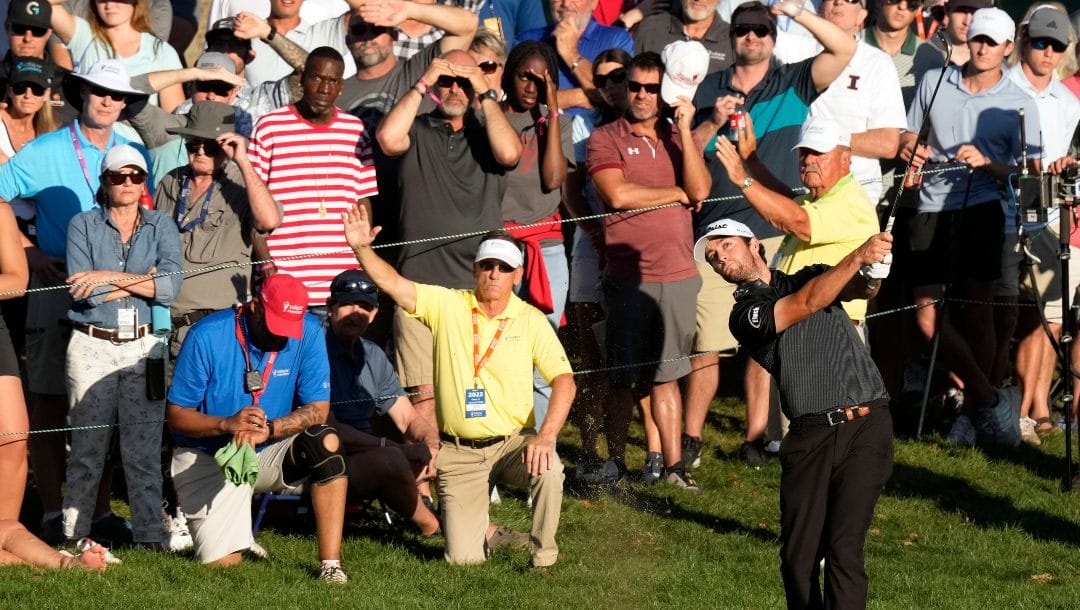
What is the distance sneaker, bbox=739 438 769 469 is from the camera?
11039 millimetres

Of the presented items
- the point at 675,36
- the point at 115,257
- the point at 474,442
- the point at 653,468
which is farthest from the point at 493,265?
the point at 675,36

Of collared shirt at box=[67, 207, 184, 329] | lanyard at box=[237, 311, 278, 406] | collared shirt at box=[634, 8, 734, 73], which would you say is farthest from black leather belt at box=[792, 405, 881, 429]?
collared shirt at box=[634, 8, 734, 73]

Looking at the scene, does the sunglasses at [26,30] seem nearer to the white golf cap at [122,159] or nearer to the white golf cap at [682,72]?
the white golf cap at [122,159]

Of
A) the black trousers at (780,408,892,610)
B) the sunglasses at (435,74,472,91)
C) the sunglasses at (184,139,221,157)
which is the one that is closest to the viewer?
the black trousers at (780,408,892,610)

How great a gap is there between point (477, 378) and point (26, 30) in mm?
4026

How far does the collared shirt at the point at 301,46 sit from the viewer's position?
464 inches

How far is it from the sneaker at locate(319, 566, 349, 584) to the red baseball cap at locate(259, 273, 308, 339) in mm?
1170

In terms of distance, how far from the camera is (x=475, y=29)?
36.8 ft

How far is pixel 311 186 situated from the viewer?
10.1 metres

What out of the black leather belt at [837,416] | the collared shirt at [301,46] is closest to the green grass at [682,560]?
the black leather belt at [837,416]

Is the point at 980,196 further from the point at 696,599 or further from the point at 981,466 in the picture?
the point at 696,599

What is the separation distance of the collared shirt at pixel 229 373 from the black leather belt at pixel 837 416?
2.61 metres

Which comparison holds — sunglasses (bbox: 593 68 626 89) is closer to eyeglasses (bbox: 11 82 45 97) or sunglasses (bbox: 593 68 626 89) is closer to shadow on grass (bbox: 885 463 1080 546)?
shadow on grass (bbox: 885 463 1080 546)

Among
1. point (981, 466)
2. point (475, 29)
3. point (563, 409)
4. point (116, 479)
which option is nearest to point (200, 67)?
point (475, 29)
